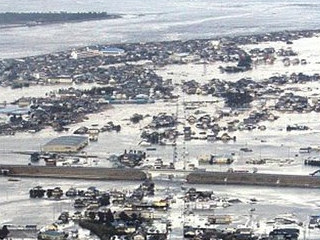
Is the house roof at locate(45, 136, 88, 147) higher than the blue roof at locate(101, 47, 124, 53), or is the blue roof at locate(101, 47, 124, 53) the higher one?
the house roof at locate(45, 136, 88, 147)

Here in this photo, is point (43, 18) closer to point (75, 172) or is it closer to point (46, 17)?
point (46, 17)

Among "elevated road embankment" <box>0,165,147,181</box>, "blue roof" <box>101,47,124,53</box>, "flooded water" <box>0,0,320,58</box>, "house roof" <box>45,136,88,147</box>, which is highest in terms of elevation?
"house roof" <box>45,136,88,147</box>

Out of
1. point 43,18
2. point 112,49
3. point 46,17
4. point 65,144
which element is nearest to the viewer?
point 65,144

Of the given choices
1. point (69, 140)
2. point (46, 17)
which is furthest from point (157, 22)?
point (69, 140)

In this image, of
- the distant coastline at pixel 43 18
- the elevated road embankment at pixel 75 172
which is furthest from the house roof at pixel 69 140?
the distant coastline at pixel 43 18

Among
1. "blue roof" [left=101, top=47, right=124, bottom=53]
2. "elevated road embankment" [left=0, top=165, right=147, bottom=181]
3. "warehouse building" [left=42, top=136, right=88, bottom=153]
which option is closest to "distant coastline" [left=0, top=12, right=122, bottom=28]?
"blue roof" [left=101, top=47, right=124, bottom=53]

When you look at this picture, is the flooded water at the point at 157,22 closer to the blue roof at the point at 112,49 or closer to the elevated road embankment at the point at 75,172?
the blue roof at the point at 112,49

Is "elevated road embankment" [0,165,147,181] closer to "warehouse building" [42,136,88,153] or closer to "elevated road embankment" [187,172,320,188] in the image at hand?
"elevated road embankment" [187,172,320,188]
